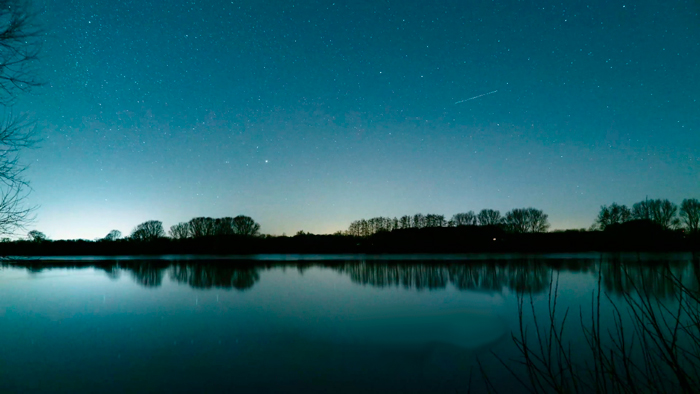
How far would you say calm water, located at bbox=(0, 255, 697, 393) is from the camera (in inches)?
250

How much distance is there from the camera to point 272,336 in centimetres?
914

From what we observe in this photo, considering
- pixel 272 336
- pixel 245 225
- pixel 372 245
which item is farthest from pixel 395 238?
pixel 272 336

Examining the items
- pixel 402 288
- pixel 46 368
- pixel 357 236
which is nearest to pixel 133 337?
pixel 46 368

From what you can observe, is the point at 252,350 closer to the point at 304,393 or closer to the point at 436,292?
the point at 304,393

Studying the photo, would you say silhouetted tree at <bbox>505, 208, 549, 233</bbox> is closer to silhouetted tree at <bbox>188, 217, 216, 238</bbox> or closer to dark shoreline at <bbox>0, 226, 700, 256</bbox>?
dark shoreline at <bbox>0, 226, 700, 256</bbox>

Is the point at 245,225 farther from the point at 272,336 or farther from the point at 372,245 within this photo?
the point at 272,336

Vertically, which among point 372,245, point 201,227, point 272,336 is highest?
point 201,227

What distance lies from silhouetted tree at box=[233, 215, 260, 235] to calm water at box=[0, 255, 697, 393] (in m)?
66.4

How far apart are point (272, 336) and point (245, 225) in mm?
76607

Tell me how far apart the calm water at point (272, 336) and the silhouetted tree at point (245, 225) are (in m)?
66.4

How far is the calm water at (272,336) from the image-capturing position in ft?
20.8

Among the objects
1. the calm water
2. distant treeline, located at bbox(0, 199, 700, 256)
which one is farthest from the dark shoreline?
the calm water

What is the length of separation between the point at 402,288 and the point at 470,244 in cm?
4692

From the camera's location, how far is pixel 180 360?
24.3ft
